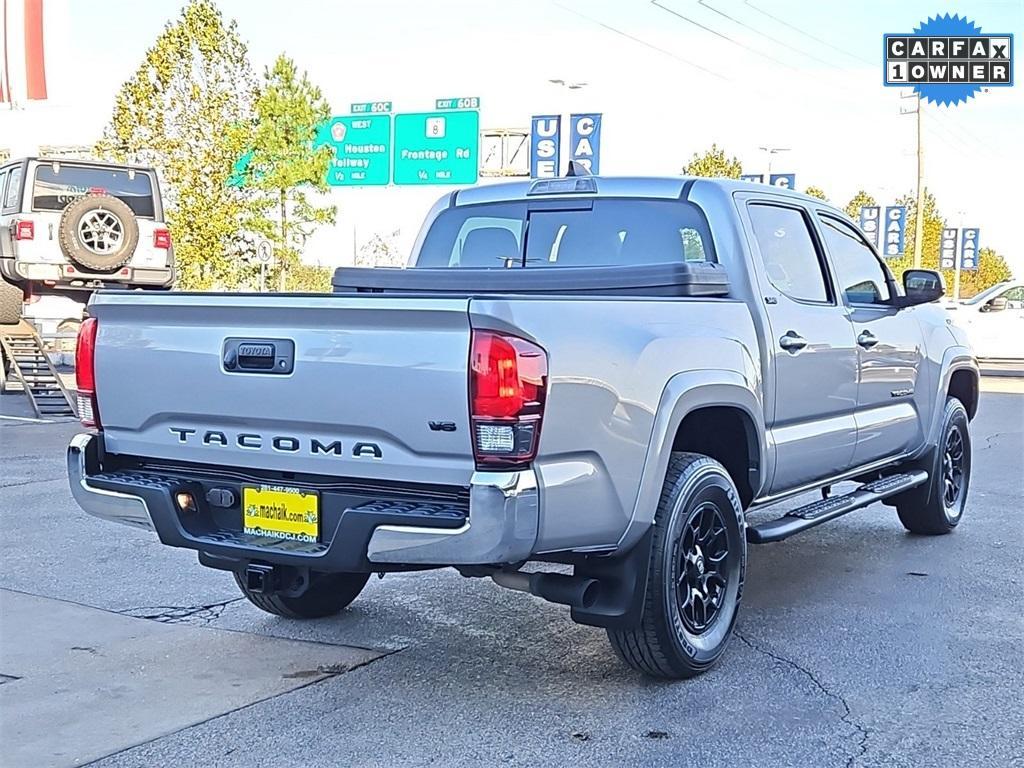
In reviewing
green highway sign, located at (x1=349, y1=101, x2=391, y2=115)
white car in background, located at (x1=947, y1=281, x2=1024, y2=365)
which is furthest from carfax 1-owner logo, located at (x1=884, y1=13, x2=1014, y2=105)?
green highway sign, located at (x1=349, y1=101, x2=391, y2=115)

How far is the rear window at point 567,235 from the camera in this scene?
17.4 ft

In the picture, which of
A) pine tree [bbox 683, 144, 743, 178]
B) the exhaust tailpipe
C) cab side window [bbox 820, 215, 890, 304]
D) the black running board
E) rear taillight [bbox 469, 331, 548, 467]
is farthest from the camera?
pine tree [bbox 683, 144, 743, 178]

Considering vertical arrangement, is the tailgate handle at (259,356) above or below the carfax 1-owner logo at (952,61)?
below

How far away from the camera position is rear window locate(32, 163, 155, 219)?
50.0 ft

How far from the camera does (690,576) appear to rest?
180 inches

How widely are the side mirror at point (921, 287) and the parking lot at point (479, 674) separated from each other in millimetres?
1474

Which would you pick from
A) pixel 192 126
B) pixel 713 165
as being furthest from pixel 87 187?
pixel 713 165

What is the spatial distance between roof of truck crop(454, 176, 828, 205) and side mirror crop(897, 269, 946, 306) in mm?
811

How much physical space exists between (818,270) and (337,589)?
281 cm

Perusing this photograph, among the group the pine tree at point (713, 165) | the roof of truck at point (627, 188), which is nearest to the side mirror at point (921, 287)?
the roof of truck at point (627, 188)

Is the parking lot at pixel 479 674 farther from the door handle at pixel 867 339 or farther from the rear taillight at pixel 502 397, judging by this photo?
the door handle at pixel 867 339

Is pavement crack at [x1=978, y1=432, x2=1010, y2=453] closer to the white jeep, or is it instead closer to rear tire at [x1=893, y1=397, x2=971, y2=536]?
rear tire at [x1=893, y1=397, x2=971, y2=536]

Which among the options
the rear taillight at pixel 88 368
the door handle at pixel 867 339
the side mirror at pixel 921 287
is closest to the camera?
the rear taillight at pixel 88 368

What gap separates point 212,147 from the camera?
24.7 metres
